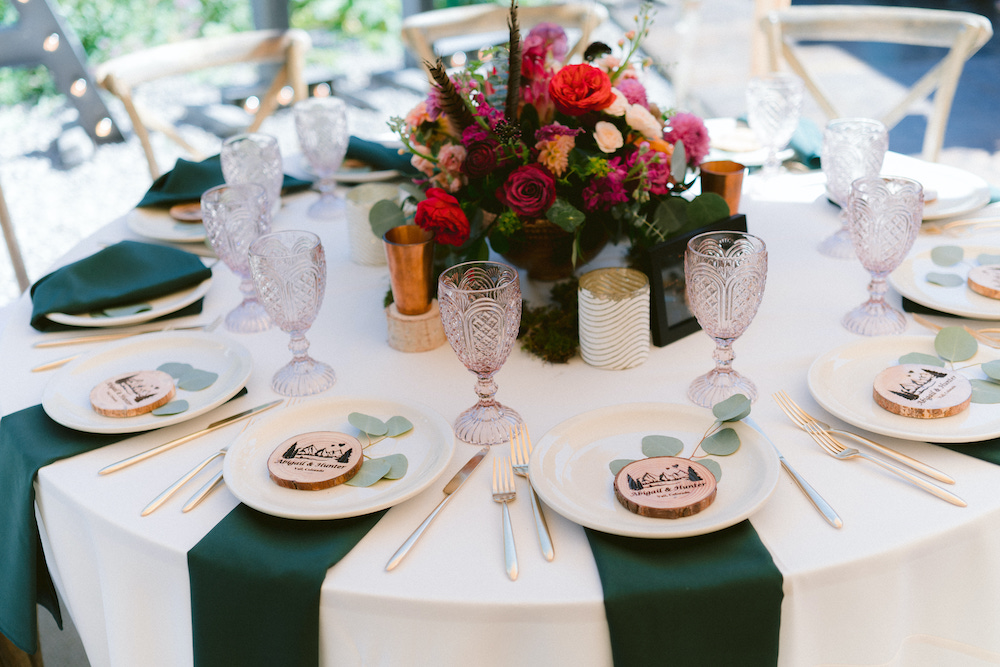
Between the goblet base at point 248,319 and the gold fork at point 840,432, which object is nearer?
the gold fork at point 840,432

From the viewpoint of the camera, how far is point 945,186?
5.49 ft

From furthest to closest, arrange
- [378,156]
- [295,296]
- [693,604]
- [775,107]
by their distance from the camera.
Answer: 1. [378,156]
2. [775,107]
3. [295,296]
4. [693,604]

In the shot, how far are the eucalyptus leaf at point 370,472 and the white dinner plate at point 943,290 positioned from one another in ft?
2.71

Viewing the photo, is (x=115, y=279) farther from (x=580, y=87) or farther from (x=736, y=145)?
(x=736, y=145)

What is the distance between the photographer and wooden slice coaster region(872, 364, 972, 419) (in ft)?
3.21

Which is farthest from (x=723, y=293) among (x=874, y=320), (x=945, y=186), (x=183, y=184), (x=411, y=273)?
(x=183, y=184)

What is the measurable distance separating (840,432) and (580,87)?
57 centimetres

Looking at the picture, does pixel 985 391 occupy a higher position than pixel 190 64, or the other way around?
pixel 190 64

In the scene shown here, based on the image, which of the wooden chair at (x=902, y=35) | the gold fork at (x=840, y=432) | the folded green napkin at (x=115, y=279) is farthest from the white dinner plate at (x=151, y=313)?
the wooden chair at (x=902, y=35)

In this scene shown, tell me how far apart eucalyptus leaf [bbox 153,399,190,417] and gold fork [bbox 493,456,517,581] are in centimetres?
41

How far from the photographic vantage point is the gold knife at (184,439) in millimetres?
993

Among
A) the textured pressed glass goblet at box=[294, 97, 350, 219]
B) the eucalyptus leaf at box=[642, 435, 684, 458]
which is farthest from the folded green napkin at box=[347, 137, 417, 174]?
the eucalyptus leaf at box=[642, 435, 684, 458]

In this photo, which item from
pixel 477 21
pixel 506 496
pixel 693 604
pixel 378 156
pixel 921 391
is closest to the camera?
pixel 693 604

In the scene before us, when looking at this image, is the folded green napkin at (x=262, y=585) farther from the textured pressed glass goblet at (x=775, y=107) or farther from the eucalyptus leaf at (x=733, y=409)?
the textured pressed glass goblet at (x=775, y=107)
